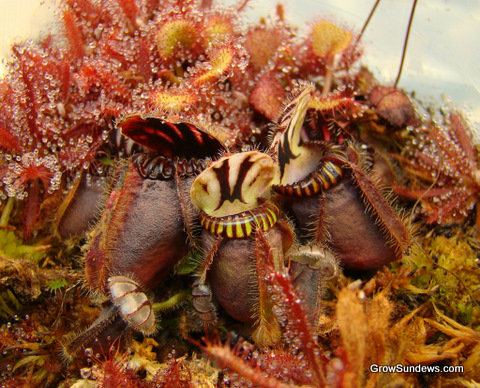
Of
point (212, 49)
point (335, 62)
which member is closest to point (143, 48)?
point (212, 49)

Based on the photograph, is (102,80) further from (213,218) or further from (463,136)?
(463,136)

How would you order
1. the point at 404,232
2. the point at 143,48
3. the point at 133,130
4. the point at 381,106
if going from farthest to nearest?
the point at 381,106, the point at 143,48, the point at 404,232, the point at 133,130

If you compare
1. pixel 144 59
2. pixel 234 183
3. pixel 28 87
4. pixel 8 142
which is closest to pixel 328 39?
pixel 144 59

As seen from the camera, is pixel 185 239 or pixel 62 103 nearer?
pixel 185 239

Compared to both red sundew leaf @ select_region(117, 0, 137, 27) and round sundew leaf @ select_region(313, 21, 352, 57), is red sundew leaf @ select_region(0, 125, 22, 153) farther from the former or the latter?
round sundew leaf @ select_region(313, 21, 352, 57)

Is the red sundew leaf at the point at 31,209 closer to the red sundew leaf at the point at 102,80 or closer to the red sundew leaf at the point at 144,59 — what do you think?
the red sundew leaf at the point at 102,80

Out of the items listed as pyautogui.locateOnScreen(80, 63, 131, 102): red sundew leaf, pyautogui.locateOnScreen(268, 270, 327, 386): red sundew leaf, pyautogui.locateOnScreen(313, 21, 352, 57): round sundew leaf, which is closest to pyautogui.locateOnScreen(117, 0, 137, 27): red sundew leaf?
pyautogui.locateOnScreen(80, 63, 131, 102): red sundew leaf

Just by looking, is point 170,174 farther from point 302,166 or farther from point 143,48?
point 143,48
